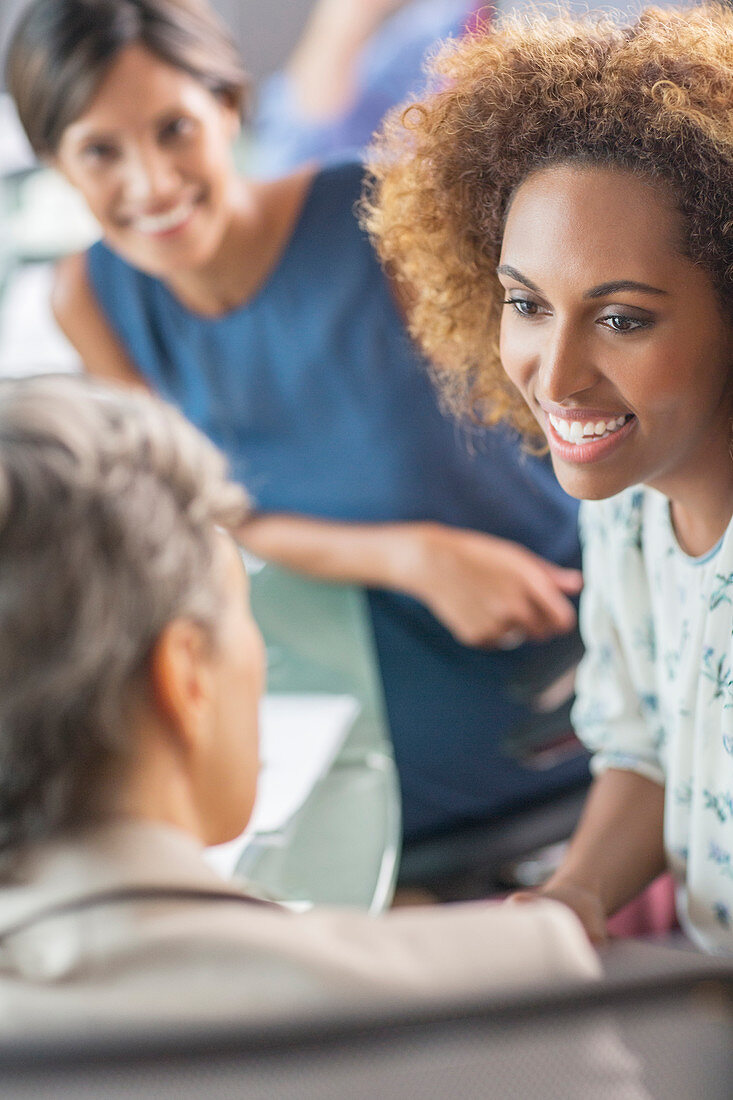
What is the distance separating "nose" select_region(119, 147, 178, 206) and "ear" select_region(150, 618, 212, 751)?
2.55ft

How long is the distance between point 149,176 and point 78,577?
0.82 meters

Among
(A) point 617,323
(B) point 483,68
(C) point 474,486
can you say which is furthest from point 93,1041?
(C) point 474,486

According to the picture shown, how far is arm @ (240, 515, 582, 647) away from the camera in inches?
43.7

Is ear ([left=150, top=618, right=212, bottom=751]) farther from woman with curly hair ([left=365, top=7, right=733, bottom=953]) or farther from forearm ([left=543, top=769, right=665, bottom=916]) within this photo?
forearm ([left=543, top=769, right=665, bottom=916])

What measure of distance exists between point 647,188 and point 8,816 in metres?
0.50

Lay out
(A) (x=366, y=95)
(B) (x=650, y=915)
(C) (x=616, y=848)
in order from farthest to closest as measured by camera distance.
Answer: (A) (x=366, y=95) → (B) (x=650, y=915) → (C) (x=616, y=848)

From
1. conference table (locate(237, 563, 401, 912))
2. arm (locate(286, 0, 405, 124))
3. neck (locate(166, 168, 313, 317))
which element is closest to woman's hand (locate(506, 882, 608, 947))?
conference table (locate(237, 563, 401, 912))

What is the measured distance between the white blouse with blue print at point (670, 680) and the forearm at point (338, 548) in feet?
0.97

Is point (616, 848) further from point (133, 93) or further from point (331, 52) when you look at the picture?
point (331, 52)

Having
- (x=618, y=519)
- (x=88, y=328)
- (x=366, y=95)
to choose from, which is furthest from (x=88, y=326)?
(x=366, y=95)

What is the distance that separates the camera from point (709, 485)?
2.45 feet

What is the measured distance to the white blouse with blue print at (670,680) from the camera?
761 millimetres

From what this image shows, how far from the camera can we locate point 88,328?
1412mm

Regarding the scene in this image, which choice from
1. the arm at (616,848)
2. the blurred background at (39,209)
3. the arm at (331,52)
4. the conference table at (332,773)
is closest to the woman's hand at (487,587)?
the conference table at (332,773)
